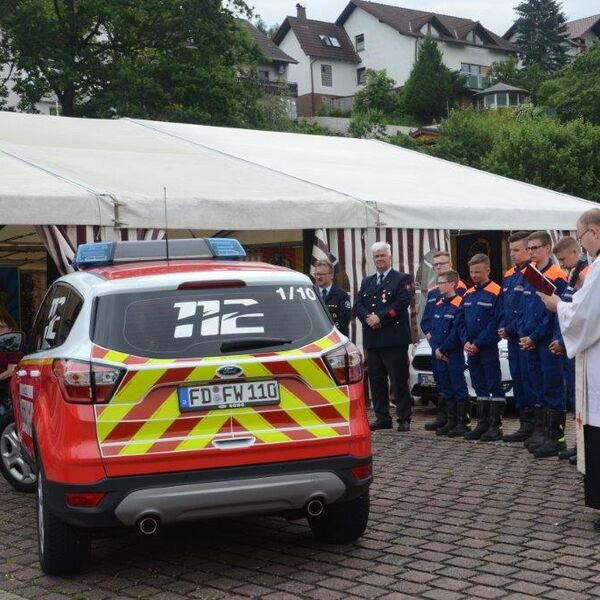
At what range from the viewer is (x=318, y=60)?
94.6m

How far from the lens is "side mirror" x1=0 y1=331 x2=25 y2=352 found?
781 cm

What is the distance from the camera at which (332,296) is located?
11.6m

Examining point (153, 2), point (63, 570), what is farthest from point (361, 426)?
point (153, 2)

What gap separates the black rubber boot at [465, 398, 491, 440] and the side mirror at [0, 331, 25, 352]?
4646 mm

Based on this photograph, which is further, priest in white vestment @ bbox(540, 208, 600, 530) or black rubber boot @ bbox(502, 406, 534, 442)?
black rubber boot @ bbox(502, 406, 534, 442)

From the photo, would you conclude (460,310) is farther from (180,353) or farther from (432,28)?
(432,28)

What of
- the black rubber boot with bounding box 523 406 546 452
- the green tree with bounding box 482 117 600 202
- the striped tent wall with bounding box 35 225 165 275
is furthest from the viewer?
the green tree with bounding box 482 117 600 202

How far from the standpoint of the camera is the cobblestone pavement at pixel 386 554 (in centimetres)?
540

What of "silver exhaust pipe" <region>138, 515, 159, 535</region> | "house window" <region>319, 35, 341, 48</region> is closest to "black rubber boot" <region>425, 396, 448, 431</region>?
"silver exhaust pipe" <region>138, 515, 159, 535</region>

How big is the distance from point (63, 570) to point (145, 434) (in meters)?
1.08

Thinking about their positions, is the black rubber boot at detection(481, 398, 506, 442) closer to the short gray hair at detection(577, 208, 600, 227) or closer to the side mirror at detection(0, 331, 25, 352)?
the short gray hair at detection(577, 208, 600, 227)

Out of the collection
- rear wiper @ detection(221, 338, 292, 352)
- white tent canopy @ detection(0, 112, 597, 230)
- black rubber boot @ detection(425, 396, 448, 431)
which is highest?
white tent canopy @ detection(0, 112, 597, 230)

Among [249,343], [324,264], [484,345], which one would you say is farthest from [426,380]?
[249,343]

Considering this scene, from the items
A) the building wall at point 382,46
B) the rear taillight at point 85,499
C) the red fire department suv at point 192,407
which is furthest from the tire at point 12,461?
the building wall at point 382,46
